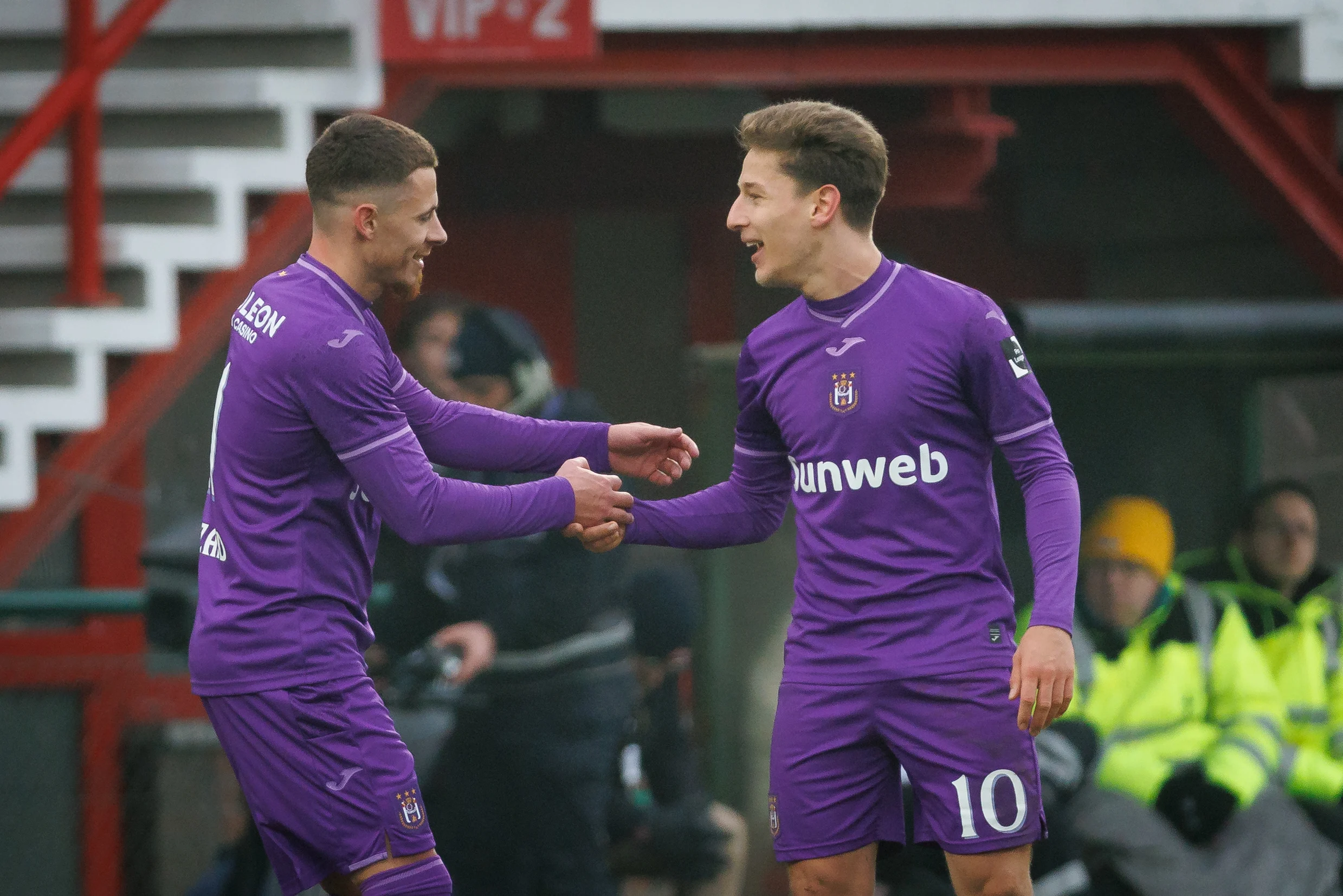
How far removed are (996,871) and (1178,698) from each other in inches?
91.2

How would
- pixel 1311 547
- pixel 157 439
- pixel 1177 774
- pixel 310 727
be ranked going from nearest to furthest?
pixel 310 727
pixel 1177 774
pixel 1311 547
pixel 157 439

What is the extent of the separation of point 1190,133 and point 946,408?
5062 millimetres

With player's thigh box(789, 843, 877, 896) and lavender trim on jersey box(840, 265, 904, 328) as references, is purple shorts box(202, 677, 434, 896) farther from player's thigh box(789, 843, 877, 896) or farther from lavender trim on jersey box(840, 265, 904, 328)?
lavender trim on jersey box(840, 265, 904, 328)

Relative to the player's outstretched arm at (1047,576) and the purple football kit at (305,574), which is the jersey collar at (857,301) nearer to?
the player's outstretched arm at (1047,576)

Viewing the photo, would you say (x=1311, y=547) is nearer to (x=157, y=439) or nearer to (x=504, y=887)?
(x=504, y=887)

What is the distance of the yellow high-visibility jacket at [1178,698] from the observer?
562cm

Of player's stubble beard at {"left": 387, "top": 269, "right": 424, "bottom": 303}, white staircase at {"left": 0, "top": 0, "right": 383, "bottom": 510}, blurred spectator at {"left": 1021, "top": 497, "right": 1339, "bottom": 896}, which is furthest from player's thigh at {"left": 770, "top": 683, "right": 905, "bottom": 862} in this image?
white staircase at {"left": 0, "top": 0, "right": 383, "bottom": 510}

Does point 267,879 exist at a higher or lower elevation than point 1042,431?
lower

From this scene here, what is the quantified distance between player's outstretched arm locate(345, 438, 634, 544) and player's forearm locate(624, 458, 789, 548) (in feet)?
0.32

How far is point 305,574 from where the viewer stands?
3578 mm

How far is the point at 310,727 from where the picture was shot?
3.55m

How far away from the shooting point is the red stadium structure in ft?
21.4

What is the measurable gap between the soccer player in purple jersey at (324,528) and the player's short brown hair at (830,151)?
73 cm

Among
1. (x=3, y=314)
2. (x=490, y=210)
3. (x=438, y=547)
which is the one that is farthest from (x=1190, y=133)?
(x=3, y=314)
